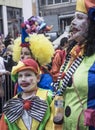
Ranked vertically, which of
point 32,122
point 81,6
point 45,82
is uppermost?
point 81,6

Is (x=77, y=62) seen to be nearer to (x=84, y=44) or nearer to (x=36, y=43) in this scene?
(x=84, y=44)

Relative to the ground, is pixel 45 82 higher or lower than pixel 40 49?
lower

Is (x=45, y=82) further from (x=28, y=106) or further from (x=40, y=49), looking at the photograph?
(x=28, y=106)

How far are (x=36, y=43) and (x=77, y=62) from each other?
68.7 inches

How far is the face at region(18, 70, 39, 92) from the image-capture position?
3.76 metres

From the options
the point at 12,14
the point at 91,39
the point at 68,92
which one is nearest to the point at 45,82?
the point at 68,92

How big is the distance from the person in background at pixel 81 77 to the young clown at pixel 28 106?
0.69m

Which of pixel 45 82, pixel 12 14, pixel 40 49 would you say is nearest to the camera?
pixel 45 82

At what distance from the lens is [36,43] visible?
470 centimetres

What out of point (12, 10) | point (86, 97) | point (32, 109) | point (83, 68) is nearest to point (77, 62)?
point (83, 68)

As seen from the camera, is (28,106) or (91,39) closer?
(91,39)

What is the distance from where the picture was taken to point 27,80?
3770 mm

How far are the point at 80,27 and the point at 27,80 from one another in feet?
3.21

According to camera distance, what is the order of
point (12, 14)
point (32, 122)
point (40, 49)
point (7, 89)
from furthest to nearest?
point (12, 14), point (7, 89), point (40, 49), point (32, 122)
